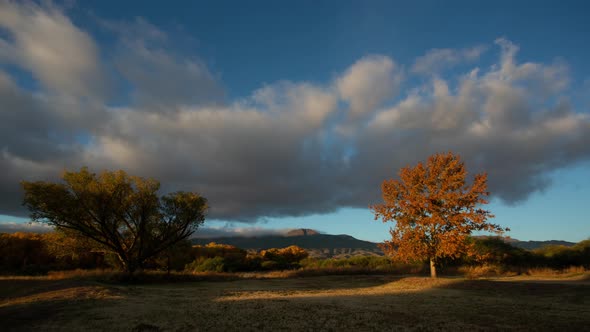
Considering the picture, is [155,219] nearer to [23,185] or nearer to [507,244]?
[23,185]

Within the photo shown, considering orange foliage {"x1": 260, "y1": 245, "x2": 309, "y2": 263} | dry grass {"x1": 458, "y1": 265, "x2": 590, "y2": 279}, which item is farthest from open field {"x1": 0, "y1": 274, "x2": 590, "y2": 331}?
orange foliage {"x1": 260, "y1": 245, "x2": 309, "y2": 263}

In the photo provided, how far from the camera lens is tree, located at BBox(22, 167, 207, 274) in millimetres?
26344

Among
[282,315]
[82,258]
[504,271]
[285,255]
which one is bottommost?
[82,258]

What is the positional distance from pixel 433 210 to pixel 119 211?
25.8m

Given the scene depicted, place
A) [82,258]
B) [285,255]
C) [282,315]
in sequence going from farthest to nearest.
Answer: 1. [285,255]
2. [82,258]
3. [282,315]

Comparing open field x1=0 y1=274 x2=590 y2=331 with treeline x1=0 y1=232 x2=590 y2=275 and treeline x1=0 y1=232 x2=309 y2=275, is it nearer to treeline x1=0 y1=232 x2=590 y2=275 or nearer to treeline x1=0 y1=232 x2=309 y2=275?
treeline x1=0 y1=232 x2=309 y2=275

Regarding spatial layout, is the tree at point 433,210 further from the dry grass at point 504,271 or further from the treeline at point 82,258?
the treeline at point 82,258

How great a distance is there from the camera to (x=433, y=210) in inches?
938

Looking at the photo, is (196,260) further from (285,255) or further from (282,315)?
(282,315)

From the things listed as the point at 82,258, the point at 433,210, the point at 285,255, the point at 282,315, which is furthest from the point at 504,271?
the point at 82,258

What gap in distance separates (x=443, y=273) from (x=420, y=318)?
27115mm

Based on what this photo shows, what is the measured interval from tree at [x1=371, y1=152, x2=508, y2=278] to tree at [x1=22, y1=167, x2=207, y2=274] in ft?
59.0

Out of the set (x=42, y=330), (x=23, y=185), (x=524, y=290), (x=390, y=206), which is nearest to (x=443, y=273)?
(x=390, y=206)

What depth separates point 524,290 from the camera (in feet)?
52.2
